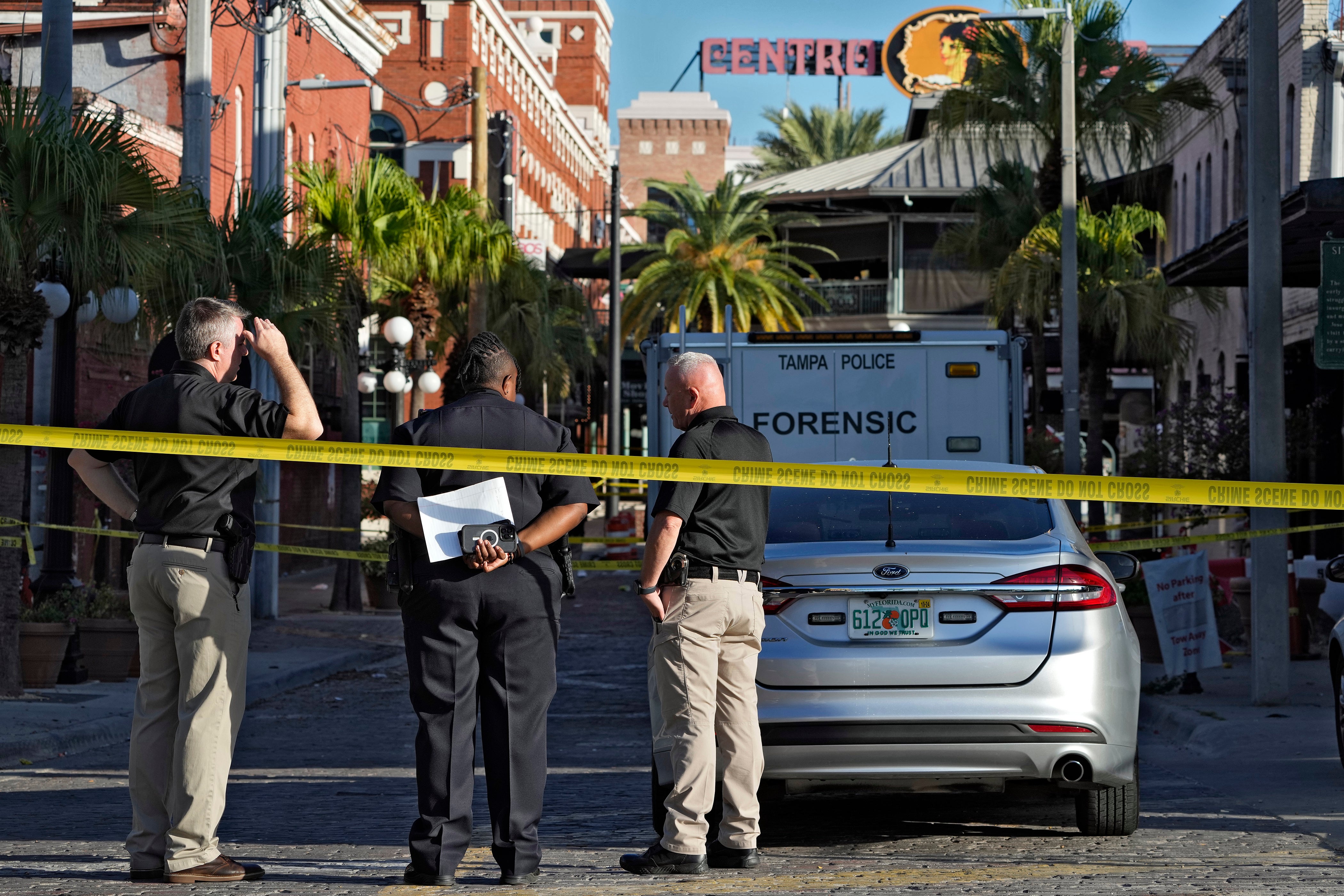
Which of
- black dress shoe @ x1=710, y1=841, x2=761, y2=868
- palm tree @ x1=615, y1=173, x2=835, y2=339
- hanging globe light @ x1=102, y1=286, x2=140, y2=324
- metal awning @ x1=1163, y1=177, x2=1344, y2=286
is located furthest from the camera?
palm tree @ x1=615, y1=173, x2=835, y2=339

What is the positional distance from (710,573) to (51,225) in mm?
7110

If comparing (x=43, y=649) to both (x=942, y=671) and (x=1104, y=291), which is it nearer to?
(x=942, y=671)

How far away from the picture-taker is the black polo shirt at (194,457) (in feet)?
19.4

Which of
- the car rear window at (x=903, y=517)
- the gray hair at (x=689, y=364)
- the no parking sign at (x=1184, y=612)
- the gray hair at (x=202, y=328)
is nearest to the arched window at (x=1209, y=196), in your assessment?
the no parking sign at (x=1184, y=612)

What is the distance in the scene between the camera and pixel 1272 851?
6875 mm

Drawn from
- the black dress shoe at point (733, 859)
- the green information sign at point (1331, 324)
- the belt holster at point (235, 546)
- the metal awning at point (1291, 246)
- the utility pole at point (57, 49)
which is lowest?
the black dress shoe at point (733, 859)

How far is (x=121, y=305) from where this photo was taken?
14086mm

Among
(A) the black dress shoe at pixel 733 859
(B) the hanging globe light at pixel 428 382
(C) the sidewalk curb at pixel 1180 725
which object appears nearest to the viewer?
(A) the black dress shoe at pixel 733 859

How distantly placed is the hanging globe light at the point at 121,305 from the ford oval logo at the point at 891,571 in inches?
360

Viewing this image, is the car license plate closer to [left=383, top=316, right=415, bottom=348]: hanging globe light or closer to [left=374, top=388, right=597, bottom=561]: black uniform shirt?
[left=374, top=388, right=597, bottom=561]: black uniform shirt

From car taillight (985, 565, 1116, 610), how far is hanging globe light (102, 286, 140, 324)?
946cm

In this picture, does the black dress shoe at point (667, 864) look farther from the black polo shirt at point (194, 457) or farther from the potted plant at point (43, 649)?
the potted plant at point (43, 649)

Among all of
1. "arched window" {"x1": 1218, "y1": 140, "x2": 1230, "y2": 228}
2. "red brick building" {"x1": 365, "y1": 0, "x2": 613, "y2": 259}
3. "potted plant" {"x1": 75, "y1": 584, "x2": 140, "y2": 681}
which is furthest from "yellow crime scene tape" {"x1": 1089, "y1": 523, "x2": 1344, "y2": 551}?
"red brick building" {"x1": 365, "y1": 0, "x2": 613, "y2": 259}

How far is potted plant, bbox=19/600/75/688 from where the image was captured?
12820mm
